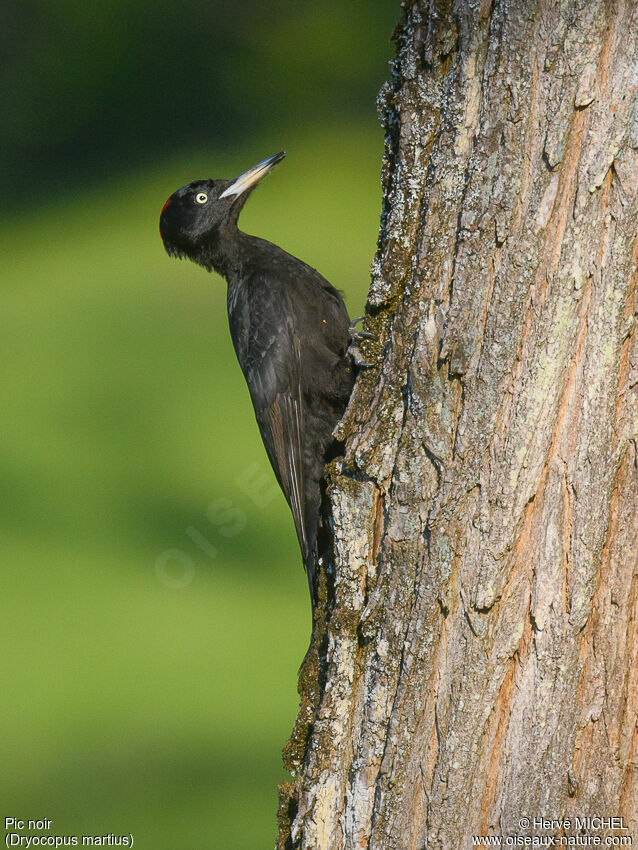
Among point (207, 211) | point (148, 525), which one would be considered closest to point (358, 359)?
point (207, 211)

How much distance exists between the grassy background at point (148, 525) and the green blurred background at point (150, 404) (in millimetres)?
15

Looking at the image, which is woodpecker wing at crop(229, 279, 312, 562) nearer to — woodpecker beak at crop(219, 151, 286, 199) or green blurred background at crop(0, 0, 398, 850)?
woodpecker beak at crop(219, 151, 286, 199)

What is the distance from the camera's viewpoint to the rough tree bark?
5.09ft

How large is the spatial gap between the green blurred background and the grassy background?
0.05 feet

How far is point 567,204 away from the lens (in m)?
1.56

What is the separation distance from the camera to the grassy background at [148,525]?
155 inches

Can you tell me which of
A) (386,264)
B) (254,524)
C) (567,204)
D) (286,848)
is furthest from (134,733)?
(567,204)

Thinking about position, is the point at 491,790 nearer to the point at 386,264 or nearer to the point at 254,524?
the point at 386,264

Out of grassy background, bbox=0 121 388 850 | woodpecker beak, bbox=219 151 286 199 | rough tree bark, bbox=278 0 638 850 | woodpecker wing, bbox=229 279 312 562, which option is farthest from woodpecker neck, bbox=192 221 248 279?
grassy background, bbox=0 121 388 850

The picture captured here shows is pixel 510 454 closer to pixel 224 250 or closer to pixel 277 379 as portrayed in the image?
pixel 277 379

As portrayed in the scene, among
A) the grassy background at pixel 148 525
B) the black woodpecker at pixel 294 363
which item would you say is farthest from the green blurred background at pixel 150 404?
the black woodpecker at pixel 294 363

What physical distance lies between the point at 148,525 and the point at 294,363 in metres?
2.68

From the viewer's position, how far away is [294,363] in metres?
3.06

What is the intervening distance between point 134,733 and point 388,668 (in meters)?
2.77
